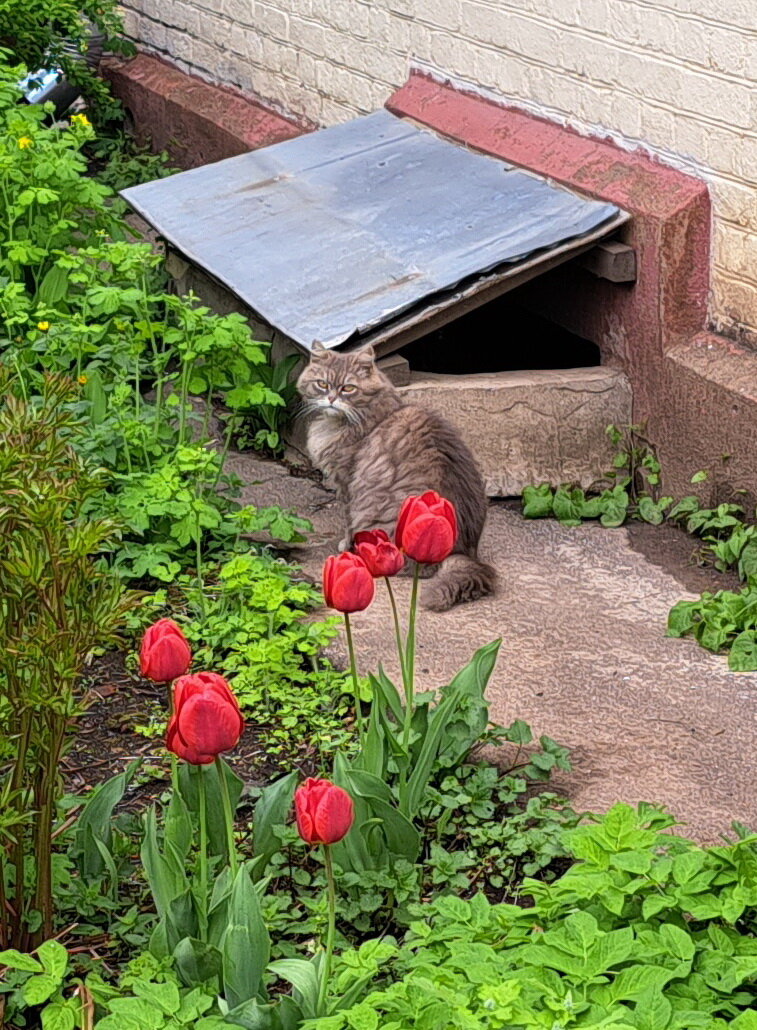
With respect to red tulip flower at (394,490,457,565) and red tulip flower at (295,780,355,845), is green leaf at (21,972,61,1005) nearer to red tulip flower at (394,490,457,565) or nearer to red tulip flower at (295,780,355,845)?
red tulip flower at (295,780,355,845)

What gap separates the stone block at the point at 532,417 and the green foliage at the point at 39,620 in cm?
292

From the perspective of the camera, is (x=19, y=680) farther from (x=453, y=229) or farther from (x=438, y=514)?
(x=453, y=229)

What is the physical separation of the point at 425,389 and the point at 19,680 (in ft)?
10.4

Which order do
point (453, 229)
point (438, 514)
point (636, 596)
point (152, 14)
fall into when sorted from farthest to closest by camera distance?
point (152, 14)
point (453, 229)
point (636, 596)
point (438, 514)

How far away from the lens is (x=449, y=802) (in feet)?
11.8

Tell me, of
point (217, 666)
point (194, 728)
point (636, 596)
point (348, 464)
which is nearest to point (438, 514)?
point (194, 728)

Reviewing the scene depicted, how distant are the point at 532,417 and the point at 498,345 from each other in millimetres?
1381

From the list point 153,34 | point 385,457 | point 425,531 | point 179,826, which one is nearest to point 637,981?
point 425,531

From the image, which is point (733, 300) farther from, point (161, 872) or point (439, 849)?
point (161, 872)

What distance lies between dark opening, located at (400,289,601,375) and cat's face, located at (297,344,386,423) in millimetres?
1501

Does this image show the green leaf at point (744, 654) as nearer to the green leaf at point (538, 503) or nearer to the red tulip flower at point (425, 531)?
the green leaf at point (538, 503)

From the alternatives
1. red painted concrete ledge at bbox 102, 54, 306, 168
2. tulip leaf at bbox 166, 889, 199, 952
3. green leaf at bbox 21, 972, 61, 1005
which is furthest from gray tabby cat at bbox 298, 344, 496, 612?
red painted concrete ledge at bbox 102, 54, 306, 168

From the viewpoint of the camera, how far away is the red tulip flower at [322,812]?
2.45m

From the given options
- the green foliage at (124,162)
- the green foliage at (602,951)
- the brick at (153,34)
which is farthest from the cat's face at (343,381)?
the brick at (153,34)
